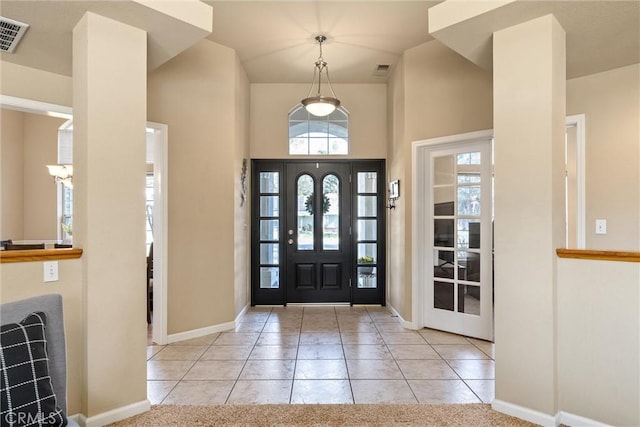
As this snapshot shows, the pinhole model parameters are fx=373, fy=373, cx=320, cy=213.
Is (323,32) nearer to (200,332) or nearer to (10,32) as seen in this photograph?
(10,32)

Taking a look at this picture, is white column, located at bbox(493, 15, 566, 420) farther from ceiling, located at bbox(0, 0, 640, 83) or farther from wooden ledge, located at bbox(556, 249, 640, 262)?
ceiling, located at bbox(0, 0, 640, 83)

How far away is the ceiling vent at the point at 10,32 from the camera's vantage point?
2195 millimetres

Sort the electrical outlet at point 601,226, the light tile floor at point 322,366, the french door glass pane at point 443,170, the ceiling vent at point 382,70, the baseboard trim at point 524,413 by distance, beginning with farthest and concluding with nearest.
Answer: the ceiling vent at point 382,70 → the french door glass pane at point 443,170 → the electrical outlet at point 601,226 → the light tile floor at point 322,366 → the baseboard trim at point 524,413

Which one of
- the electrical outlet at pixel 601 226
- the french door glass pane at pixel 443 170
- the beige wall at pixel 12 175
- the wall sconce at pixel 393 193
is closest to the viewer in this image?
the electrical outlet at pixel 601 226

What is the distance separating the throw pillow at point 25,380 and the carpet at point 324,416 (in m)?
0.90

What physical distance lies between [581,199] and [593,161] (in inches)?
13.1

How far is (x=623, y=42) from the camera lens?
8.29 ft

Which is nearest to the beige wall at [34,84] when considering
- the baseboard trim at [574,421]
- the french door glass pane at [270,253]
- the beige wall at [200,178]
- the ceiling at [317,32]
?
the beige wall at [200,178]

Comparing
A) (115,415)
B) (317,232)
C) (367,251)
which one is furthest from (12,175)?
(367,251)

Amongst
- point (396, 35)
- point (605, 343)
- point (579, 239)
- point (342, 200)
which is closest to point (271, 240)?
point (342, 200)

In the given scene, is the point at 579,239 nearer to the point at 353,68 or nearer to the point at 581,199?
the point at 581,199

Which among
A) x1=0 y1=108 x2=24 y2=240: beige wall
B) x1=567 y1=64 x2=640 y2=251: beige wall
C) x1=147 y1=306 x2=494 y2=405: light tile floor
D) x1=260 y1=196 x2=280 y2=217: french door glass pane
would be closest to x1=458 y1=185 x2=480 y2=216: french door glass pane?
x1=567 y1=64 x2=640 y2=251: beige wall

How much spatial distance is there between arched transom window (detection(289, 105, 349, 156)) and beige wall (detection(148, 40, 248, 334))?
1.15 meters

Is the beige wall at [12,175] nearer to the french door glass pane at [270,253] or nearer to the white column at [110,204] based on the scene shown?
the french door glass pane at [270,253]
